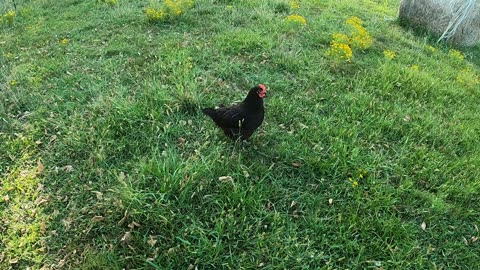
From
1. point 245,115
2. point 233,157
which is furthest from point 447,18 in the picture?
point 233,157

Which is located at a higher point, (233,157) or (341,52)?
(341,52)

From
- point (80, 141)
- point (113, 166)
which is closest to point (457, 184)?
point (113, 166)

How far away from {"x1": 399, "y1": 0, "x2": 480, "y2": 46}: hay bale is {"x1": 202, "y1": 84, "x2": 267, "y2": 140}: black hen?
5705mm

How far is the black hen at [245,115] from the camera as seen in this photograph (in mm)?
3693

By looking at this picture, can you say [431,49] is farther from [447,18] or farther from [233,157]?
[233,157]

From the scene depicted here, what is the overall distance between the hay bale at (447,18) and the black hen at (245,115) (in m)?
5.71

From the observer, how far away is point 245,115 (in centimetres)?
369

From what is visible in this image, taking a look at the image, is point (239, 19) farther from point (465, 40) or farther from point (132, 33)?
point (465, 40)

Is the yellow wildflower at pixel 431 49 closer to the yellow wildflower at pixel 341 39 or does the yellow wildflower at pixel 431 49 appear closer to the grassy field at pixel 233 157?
the grassy field at pixel 233 157

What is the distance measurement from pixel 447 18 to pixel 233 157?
686cm

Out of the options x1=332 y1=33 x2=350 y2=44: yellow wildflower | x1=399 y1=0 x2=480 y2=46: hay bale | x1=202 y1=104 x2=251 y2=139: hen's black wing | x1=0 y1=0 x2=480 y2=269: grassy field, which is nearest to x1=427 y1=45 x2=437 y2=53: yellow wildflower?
x1=399 y1=0 x2=480 y2=46: hay bale

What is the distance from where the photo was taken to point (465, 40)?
26.0 ft

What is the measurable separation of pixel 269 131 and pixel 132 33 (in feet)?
13.4

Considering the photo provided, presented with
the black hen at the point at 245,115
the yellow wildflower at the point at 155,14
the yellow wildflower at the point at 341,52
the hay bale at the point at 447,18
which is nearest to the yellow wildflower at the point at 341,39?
the yellow wildflower at the point at 341,52
